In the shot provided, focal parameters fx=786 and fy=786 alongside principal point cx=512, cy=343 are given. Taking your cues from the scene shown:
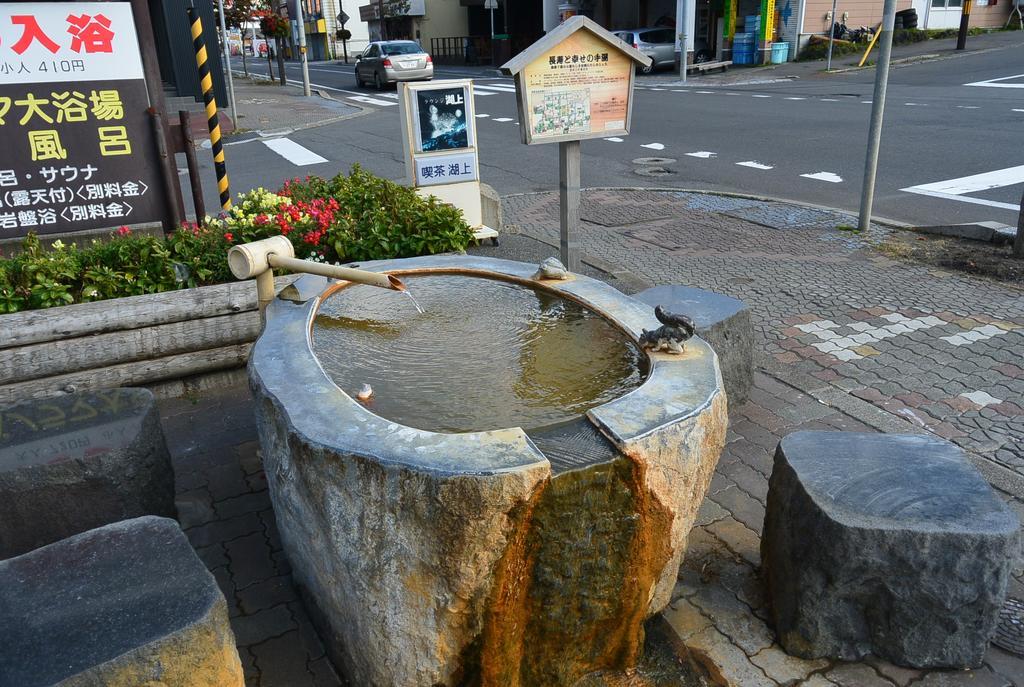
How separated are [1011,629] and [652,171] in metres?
9.80

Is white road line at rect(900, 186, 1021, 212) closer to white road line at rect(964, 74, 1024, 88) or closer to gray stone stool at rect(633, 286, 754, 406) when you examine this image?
gray stone stool at rect(633, 286, 754, 406)

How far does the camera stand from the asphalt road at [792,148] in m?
10.2

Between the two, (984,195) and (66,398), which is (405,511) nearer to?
(66,398)

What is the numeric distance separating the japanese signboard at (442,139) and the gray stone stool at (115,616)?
5.45 meters

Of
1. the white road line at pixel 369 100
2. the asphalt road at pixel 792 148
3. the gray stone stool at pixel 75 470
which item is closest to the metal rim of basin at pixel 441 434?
the gray stone stool at pixel 75 470

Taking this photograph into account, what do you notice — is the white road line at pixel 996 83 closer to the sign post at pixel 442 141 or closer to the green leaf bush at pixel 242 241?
the sign post at pixel 442 141

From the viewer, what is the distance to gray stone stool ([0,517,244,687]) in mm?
2178

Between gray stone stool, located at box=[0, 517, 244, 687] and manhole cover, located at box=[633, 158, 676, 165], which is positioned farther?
manhole cover, located at box=[633, 158, 676, 165]

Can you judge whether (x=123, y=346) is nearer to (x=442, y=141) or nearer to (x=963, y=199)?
(x=442, y=141)

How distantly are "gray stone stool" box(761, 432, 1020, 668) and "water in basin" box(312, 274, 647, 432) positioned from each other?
0.85 m

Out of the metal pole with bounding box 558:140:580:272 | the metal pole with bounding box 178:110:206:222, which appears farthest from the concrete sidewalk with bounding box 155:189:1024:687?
the metal pole with bounding box 178:110:206:222

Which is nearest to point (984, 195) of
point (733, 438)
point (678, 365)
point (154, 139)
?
point (733, 438)

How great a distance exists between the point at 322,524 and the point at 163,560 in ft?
1.75

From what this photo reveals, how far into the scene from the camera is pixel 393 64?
2469 centimetres
